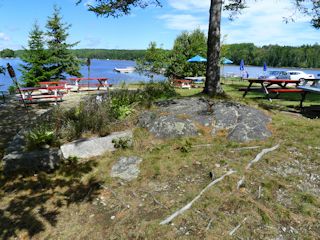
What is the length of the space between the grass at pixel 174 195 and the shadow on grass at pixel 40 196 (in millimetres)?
14

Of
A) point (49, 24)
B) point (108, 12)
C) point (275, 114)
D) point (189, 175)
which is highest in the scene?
point (49, 24)

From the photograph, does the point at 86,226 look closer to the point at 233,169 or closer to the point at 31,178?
the point at 31,178

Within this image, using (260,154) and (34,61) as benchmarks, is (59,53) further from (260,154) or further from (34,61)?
(260,154)

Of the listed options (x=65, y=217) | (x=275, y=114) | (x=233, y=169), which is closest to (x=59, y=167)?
(x=65, y=217)

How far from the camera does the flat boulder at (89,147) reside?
5887 millimetres

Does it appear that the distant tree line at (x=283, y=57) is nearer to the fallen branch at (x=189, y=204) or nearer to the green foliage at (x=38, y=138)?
the green foliage at (x=38, y=138)

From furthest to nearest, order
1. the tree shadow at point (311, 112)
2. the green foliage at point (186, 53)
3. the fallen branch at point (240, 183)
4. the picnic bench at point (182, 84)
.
→ the green foliage at point (186, 53) < the picnic bench at point (182, 84) < the tree shadow at point (311, 112) < the fallen branch at point (240, 183)

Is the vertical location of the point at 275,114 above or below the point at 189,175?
above

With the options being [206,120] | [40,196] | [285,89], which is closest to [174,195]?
[40,196]

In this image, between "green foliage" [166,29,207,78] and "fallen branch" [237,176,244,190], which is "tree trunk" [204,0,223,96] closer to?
"fallen branch" [237,176,244,190]

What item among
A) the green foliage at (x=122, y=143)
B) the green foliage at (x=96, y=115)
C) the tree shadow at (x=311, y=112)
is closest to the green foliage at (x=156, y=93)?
the green foliage at (x=96, y=115)

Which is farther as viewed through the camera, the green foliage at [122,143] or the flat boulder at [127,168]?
the green foliage at [122,143]

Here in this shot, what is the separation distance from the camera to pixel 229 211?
157 inches

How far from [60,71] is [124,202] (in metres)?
22.4
